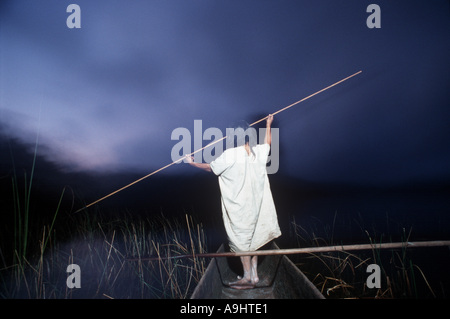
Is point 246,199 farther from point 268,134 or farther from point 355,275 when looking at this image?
point 355,275

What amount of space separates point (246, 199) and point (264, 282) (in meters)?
1.49

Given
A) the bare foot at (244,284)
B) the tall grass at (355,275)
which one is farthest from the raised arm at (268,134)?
the bare foot at (244,284)

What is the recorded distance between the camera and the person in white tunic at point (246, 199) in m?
2.85

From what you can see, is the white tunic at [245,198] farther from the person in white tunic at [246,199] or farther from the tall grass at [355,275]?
the tall grass at [355,275]

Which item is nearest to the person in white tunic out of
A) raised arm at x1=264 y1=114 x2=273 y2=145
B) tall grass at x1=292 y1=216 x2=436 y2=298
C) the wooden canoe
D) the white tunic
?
the white tunic

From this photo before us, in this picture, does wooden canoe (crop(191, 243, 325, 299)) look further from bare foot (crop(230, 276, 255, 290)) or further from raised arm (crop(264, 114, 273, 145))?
raised arm (crop(264, 114, 273, 145))

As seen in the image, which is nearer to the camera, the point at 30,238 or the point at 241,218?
the point at 241,218

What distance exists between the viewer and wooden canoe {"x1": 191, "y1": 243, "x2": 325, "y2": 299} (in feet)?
7.96

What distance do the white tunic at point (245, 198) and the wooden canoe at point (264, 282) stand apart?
498 millimetres
